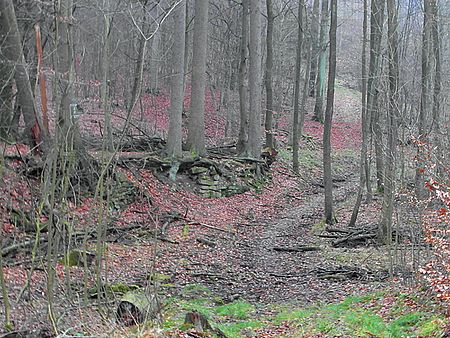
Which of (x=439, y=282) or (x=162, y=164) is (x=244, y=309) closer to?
(x=439, y=282)

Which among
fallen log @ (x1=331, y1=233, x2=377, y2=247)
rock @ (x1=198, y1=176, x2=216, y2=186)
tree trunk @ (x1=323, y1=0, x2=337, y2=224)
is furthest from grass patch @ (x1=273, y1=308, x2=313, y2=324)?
rock @ (x1=198, y1=176, x2=216, y2=186)

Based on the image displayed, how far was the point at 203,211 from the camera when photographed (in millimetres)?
16375

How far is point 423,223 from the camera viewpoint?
888cm

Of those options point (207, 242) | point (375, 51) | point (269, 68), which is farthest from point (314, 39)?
point (207, 242)

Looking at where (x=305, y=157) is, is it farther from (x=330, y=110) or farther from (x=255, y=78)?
(x=330, y=110)

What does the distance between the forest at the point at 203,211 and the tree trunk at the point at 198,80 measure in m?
0.07

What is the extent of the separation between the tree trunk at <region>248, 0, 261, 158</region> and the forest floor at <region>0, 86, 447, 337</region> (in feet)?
7.63

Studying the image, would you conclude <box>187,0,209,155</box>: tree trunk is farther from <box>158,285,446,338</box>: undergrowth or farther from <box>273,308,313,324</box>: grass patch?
<box>273,308,313,324</box>: grass patch

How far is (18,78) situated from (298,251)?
7284 millimetres

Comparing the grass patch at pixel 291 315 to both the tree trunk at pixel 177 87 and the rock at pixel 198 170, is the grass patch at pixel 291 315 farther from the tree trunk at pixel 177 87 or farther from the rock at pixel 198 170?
the tree trunk at pixel 177 87

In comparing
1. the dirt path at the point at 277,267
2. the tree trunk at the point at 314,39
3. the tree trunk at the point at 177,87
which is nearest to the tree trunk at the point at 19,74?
the dirt path at the point at 277,267

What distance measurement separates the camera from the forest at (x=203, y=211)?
286 inches

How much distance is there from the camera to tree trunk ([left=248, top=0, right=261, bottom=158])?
20531 millimetres

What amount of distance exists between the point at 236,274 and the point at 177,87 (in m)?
8.49
